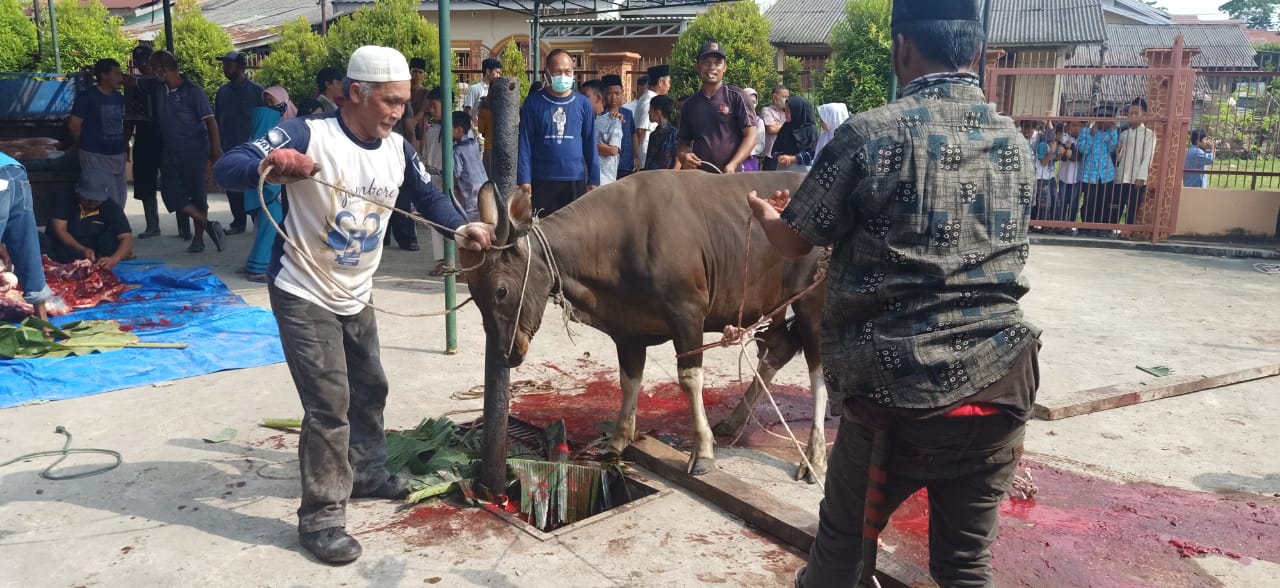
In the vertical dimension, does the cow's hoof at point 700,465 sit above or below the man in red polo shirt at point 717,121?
below

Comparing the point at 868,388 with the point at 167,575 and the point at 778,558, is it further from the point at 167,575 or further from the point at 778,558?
the point at 167,575

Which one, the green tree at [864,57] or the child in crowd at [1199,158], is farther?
the green tree at [864,57]

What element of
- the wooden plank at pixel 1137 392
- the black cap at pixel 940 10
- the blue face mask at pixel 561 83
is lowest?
the wooden plank at pixel 1137 392

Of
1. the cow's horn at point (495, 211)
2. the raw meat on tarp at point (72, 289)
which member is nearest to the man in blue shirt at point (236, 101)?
the raw meat on tarp at point (72, 289)

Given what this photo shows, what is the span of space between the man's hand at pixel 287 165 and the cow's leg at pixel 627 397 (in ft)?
6.46

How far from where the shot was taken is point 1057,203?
14.0 meters

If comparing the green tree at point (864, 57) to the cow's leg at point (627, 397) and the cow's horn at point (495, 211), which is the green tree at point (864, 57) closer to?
the cow's leg at point (627, 397)

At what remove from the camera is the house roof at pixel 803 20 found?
88.1 ft

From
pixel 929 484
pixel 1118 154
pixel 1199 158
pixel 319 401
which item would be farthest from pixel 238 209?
pixel 1199 158

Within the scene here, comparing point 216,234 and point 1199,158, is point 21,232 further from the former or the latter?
point 1199,158

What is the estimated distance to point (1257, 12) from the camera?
80.8 m

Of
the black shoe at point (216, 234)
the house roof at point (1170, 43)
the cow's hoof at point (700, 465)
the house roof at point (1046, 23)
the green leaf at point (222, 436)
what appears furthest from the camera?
the house roof at point (1170, 43)

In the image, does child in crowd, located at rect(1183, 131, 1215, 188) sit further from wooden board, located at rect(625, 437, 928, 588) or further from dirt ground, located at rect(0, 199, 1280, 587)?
wooden board, located at rect(625, 437, 928, 588)

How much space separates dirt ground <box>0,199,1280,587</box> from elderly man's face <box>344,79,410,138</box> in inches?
68.5
